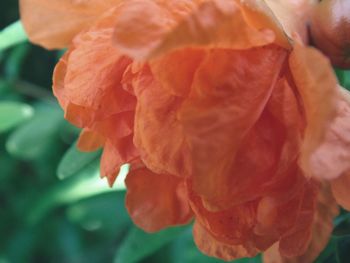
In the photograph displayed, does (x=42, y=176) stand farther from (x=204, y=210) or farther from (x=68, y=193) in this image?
(x=204, y=210)

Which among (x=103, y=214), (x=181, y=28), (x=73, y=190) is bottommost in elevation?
(x=103, y=214)

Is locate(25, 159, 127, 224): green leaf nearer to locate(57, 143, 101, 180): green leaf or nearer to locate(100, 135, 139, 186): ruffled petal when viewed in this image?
locate(57, 143, 101, 180): green leaf

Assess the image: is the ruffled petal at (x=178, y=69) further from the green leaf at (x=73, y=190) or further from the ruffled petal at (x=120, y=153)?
the green leaf at (x=73, y=190)

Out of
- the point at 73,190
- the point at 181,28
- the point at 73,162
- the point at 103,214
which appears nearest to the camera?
the point at 181,28

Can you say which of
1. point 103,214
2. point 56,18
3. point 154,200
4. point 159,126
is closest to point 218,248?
point 154,200

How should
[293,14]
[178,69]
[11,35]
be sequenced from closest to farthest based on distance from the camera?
[178,69]
[293,14]
[11,35]

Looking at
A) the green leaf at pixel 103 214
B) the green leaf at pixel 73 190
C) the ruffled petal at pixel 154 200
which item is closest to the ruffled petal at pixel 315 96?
the ruffled petal at pixel 154 200

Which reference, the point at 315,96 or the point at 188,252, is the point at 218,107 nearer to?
the point at 315,96
